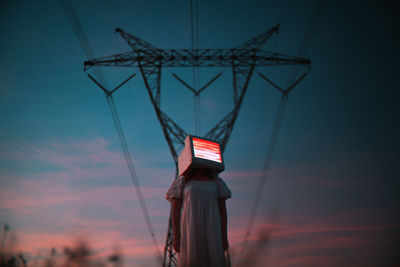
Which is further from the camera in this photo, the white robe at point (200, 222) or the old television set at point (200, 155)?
the old television set at point (200, 155)

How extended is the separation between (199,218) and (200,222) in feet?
0.17

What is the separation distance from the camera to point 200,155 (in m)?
3.23

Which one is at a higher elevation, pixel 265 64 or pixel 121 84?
pixel 265 64

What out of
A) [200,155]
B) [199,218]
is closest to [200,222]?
[199,218]

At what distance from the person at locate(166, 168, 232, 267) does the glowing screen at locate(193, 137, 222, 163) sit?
206mm

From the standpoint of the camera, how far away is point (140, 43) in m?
11.9

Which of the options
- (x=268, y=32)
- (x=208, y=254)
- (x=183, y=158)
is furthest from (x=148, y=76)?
(x=208, y=254)

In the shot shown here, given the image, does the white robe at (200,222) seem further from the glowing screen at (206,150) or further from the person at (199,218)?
the glowing screen at (206,150)

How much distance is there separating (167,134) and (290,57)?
7211mm

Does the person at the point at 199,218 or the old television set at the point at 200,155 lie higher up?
the old television set at the point at 200,155

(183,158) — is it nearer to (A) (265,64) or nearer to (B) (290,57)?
(A) (265,64)

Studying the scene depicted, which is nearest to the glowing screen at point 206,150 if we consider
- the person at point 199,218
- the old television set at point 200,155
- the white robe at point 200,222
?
the old television set at point 200,155

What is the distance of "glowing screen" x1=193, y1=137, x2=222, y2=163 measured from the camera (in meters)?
3.25

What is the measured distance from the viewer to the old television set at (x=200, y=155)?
10.4ft
